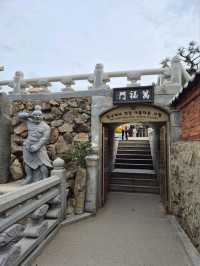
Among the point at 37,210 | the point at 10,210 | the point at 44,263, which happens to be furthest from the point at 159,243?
the point at 10,210

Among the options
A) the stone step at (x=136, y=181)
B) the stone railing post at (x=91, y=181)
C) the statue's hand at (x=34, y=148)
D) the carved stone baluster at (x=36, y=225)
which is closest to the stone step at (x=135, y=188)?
the stone step at (x=136, y=181)

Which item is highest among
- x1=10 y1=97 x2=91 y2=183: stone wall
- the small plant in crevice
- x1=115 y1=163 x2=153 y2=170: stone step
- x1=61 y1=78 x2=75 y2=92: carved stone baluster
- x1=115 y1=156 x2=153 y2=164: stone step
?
x1=61 y1=78 x2=75 y2=92: carved stone baluster

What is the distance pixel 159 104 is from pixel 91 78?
2.01 metres

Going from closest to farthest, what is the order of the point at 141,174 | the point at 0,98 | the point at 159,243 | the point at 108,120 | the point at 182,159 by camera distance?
the point at 159,243 < the point at 182,159 < the point at 108,120 < the point at 0,98 < the point at 141,174

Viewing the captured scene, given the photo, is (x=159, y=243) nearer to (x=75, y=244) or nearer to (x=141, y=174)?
(x=75, y=244)

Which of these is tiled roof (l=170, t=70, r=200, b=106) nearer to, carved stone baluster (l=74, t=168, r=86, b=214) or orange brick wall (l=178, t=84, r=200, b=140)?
orange brick wall (l=178, t=84, r=200, b=140)

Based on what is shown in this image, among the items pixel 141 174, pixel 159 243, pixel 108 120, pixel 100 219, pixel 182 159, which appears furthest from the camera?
pixel 141 174

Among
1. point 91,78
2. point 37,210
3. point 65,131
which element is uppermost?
point 91,78

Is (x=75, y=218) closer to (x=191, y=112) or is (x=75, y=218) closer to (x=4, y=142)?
(x=4, y=142)

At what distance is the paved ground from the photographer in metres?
2.83

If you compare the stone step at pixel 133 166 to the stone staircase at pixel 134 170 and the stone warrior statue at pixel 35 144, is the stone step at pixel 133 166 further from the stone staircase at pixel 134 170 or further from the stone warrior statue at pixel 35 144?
the stone warrior statue at pixel 35 144

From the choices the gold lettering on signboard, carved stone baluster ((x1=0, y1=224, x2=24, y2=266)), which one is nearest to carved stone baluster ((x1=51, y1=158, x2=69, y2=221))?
the gold lettering on signboard

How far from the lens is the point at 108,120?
527 centimetres

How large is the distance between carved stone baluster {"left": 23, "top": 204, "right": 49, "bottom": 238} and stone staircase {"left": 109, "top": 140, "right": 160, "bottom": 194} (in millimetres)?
4289
